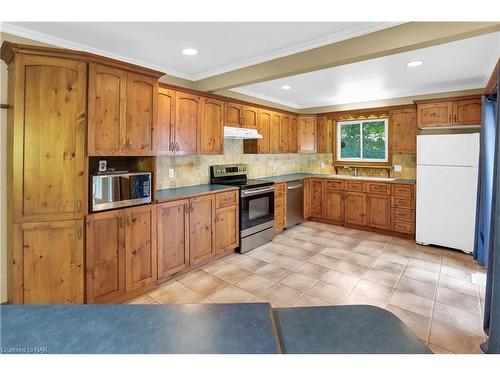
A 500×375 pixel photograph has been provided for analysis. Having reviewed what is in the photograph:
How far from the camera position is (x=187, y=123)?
357 centimetres

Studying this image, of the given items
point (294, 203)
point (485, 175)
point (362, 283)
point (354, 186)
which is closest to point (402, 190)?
point (354, 186)

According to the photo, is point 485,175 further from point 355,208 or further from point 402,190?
point 355,208

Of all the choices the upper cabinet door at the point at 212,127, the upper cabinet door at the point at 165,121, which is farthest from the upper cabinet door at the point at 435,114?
the upper cabinet door at the point at 165,121

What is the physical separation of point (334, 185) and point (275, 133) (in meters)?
1.58

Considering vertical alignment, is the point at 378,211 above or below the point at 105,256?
above

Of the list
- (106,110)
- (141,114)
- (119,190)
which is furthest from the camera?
(141,114)

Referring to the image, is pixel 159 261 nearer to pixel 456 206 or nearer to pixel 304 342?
pixel 304 342

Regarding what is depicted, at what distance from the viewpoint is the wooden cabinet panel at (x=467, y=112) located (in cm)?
397

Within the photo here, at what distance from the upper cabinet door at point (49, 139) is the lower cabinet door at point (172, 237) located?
0.86 metres

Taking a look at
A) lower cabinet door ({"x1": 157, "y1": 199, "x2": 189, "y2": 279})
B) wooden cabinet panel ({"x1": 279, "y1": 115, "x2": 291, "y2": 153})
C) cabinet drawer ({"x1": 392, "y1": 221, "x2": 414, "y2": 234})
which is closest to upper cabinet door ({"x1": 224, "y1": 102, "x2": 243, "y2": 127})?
wooden cabinet panel ({"x1": 279, "y1": 115, "x2": 291, "y2": 153})

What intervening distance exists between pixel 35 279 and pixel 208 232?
1.81 meters

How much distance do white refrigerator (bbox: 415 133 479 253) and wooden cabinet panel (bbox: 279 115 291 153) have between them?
231 centimetres

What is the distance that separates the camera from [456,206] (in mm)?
3953

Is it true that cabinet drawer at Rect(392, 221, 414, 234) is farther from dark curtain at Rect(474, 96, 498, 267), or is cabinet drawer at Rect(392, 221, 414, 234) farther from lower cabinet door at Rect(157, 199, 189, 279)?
lower cabinet door at Rect(157, 199, 189, 279)
